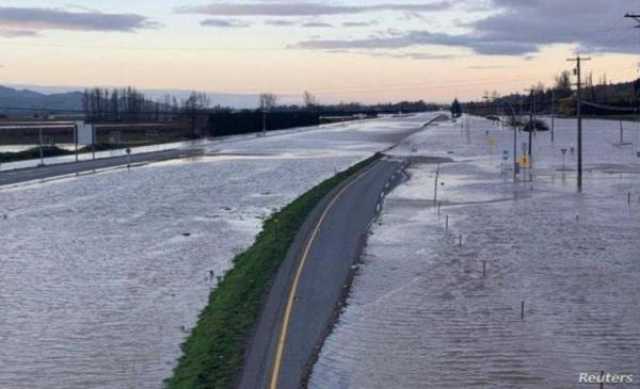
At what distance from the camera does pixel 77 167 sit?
73375mm

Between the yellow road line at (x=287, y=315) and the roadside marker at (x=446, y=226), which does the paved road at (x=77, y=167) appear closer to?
the roadside marker at (x=446, y=226)

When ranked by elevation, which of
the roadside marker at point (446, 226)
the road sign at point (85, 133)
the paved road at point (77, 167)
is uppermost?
the road sign at point (85, 133)

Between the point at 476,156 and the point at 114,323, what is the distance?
68.9 metres

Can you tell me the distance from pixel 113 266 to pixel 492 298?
12206 millimetres

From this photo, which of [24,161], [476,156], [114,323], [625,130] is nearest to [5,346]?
[114,323]

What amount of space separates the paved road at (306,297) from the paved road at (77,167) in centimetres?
3007

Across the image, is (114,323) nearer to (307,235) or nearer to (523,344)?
(523,344)

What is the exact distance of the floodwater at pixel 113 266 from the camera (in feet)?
60.3

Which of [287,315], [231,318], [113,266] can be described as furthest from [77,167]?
[287,315]

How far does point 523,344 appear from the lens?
1875cm

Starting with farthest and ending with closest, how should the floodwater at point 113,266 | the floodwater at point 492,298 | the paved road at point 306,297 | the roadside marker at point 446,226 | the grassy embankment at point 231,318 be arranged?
the roadside marker at point 446,226
the floodwater at point 113,266
the floodwater at point 492,298
the paved road at point 306,297
the grassy embankment at point 231,318

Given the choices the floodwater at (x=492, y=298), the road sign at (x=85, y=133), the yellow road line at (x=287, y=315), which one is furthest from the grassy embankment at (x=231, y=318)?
the road sign at (x=85, y=133)

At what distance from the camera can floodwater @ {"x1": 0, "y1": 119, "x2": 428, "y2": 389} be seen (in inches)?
723

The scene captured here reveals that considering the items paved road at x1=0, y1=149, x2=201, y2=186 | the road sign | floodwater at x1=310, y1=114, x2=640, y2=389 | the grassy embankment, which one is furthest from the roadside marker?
the road sign
